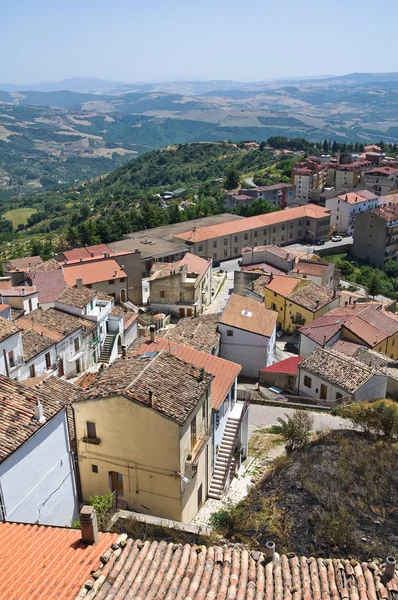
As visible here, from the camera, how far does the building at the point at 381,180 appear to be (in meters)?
110

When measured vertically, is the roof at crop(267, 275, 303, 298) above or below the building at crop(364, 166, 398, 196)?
above

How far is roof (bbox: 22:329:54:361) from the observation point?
92.6ft

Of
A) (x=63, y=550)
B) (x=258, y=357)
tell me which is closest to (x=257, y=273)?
(x=258, y=357)

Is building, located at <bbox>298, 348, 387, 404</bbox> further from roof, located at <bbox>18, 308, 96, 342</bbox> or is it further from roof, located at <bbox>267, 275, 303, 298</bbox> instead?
roof, located at <bbox>267, 275, 303, 298</bbox>

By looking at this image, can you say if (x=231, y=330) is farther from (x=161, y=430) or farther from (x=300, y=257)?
(x=300, y=257)

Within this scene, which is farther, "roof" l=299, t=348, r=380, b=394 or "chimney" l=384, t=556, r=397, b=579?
"roof" l=299, t=348, r=380, b=394

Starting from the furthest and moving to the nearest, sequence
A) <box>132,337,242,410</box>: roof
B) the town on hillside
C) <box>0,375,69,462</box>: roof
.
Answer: <box>132,337,242,410</box>: roof
<box>0,375,69,462</box>: roof
the town on hillside

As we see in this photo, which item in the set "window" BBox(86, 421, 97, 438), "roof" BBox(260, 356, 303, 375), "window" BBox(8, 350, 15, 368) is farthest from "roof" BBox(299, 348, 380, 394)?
"window" BBox(86, 421, 97, 438)

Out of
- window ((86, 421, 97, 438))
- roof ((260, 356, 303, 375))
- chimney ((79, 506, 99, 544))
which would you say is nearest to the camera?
chimney ((79, 506, 99, 544))

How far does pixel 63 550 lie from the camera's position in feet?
35.7

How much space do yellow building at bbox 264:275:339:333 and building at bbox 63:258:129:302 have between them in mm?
13385

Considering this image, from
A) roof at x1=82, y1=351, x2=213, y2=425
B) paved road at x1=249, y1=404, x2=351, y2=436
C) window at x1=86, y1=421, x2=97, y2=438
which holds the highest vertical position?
roof at x1=82, y1=351, x2=213, y2=425

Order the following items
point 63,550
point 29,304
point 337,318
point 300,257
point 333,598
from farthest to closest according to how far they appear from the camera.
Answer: point 300,257 → point 337,318 → point 29,304 → point 63,550 → point 333,598

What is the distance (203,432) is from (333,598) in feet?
30.2
